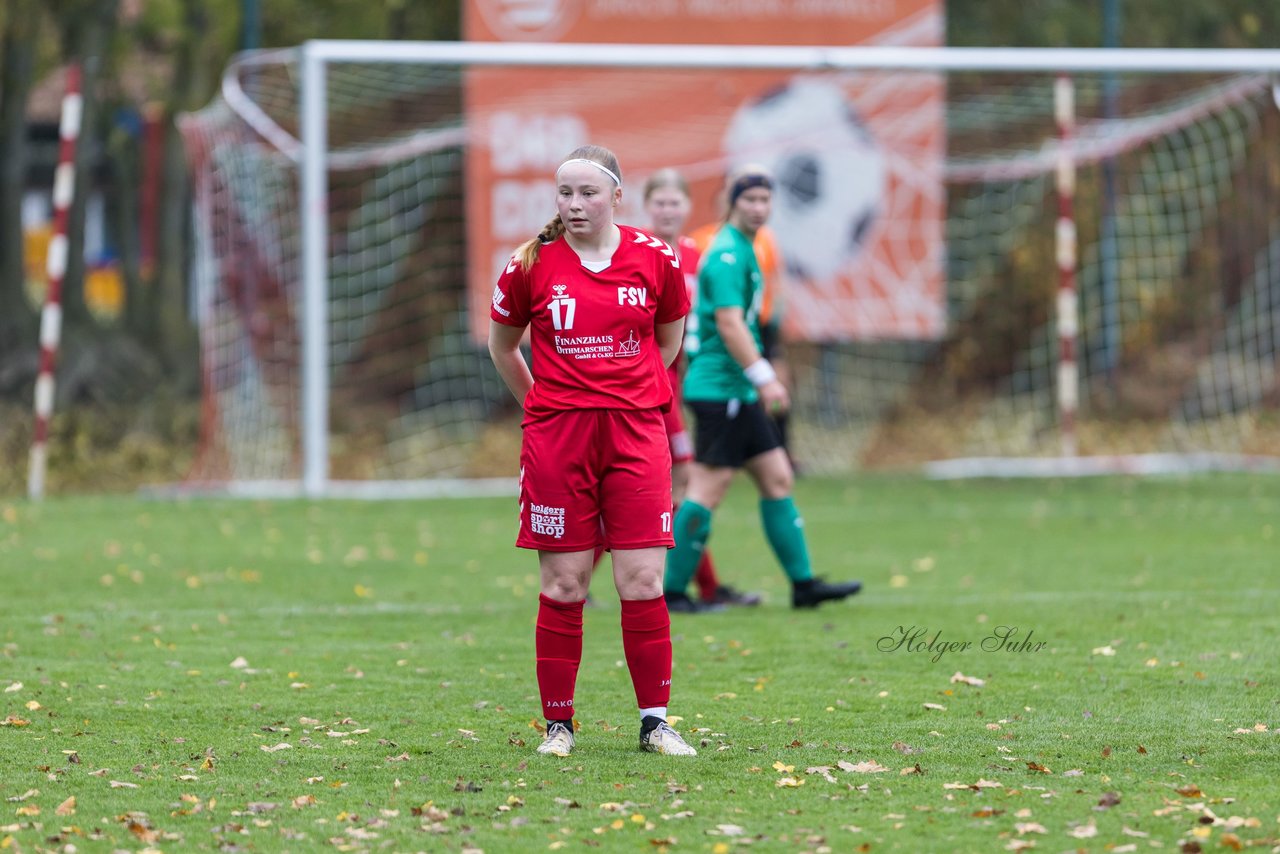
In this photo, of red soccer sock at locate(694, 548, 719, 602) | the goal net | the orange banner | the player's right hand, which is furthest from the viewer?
Result: the orange banner

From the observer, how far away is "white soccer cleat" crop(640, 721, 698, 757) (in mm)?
5469

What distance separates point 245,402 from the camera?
48.0 feet

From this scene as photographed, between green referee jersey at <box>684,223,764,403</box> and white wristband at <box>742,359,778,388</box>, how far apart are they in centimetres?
26

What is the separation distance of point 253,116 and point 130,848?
34.4ft

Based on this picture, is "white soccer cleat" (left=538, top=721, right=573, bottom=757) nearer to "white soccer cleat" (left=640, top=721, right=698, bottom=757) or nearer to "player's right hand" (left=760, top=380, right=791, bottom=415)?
"white soccer cleat" (left=640, top=721, right=698, bottom=757)

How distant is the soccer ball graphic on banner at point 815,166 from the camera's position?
626 inches

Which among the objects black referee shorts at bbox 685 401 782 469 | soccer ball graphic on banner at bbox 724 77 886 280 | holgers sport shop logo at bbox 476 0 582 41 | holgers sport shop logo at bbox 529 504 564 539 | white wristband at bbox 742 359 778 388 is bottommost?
holgers sport shop logo at bbox 529 504 564 539

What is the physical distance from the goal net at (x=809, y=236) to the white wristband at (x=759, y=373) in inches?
245

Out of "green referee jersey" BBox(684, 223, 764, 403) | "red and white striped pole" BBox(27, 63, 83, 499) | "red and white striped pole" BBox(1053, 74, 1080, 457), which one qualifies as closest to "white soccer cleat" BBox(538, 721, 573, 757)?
"green referee jersey" BBox(684, 223, 764, 403)

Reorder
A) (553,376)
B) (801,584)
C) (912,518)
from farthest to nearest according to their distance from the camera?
(912,518), (801,584), (553,376)

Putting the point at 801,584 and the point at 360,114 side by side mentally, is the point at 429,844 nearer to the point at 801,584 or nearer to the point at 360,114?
the point at 801,584

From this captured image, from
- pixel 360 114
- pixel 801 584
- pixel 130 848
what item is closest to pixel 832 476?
pixel 360 114

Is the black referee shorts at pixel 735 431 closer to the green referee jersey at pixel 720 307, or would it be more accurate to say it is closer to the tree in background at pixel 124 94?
the green referee jersey at pixel 720 307

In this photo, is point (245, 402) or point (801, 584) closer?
point (801, 584)
